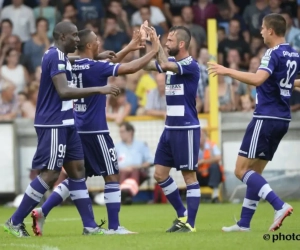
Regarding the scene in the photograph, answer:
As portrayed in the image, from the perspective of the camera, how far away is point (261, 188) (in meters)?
11.4

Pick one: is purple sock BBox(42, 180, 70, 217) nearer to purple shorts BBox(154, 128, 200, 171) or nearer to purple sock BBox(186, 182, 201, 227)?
purple shorts BBox(154, 128, 200, 171)

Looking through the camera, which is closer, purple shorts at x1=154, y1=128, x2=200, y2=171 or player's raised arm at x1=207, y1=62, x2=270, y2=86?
player's raised arm at x1=207, y1=62, x2=270, y2=86


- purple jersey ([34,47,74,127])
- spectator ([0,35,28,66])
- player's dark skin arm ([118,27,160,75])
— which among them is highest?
spectator ([0,35,28,66])

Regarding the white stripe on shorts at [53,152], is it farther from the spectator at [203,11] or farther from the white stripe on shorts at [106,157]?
the spectator at [203,11]

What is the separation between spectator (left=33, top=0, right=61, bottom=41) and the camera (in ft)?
70.9

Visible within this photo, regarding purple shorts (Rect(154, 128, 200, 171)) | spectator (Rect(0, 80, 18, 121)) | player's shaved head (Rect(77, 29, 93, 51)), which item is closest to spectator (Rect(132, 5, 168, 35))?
spectator (Rect(0, 80, 18, 121))

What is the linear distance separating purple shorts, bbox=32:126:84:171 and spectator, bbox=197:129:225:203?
700cm

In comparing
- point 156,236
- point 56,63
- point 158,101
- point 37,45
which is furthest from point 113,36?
point 156,236

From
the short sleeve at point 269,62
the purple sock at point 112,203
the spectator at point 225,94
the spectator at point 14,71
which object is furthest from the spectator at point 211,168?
the short sleeve at point 269,62

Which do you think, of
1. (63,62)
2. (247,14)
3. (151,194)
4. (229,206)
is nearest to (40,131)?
(63,62)

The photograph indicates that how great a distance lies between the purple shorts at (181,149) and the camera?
1202 centimetres

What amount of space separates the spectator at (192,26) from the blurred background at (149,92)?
0.03 m

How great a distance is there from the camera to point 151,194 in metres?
18.7

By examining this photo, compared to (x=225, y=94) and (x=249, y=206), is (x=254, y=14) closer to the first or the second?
(x=225, y=94)
